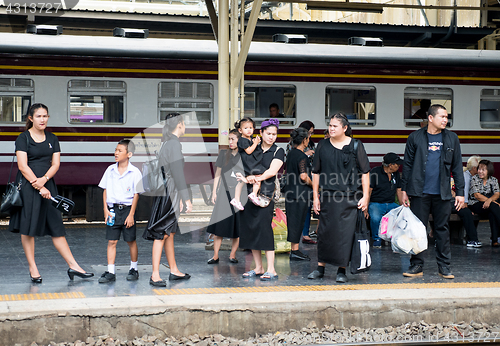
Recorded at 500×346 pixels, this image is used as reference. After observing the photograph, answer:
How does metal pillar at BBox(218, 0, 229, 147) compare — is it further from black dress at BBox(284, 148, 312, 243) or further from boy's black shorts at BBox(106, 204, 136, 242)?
boy's black shorts at BBox(106, 204, 136, 242)

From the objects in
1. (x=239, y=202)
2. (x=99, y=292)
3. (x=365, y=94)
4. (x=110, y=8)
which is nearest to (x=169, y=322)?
(x=99, y=292)

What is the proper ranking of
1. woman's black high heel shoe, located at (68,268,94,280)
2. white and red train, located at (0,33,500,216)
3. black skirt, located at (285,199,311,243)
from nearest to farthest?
woman's black high heel shoe, located at (68,268,94,280) → black skirt, located at (285,199,311,243) → white and red train, located at (0,33,500,216)

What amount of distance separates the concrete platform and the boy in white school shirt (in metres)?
0.33

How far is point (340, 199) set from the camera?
19.8 feet

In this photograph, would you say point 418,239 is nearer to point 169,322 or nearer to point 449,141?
point 449,141

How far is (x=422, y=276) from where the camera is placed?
20.8 ft

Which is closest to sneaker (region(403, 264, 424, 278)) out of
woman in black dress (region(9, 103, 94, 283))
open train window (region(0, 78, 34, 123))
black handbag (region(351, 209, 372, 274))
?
black handbag (region(351, 209, 372, 274))

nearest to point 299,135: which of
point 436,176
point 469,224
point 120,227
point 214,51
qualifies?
point 436,176

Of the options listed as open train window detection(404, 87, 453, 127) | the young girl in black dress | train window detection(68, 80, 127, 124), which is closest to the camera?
the young girl in black dress

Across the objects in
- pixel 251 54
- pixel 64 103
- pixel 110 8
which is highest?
pixel 110 8

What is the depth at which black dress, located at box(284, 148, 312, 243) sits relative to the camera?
721cm

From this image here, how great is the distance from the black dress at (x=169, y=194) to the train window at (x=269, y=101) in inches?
209

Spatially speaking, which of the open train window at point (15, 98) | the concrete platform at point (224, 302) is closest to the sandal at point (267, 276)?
the concrete platform at point (224, 302)

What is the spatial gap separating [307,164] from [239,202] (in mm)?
1619
